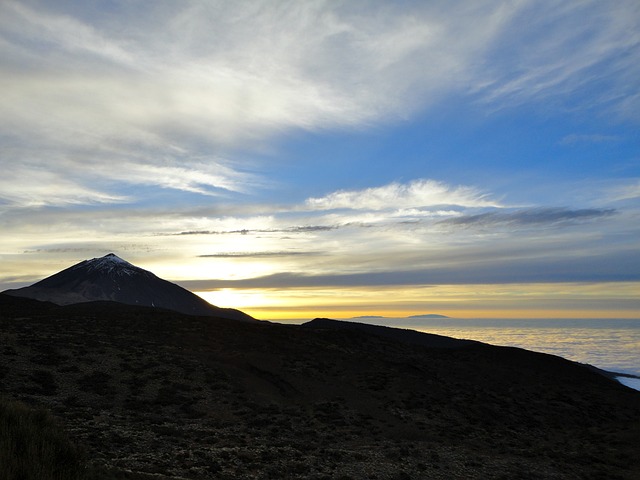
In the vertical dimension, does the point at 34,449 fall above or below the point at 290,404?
above

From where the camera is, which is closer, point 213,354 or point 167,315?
point 213,354

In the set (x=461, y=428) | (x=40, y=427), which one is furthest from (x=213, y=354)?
(x=40, y=427)

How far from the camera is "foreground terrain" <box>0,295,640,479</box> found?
22.8 metres

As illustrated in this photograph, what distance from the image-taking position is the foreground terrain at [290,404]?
2278 cm

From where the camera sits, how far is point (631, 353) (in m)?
159

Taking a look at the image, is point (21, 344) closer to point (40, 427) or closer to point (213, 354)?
point (213, 354)

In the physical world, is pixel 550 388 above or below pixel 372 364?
below

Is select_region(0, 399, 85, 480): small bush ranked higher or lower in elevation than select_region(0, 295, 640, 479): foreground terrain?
higher

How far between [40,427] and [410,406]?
33447mm

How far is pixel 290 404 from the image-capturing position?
37781 millimetres

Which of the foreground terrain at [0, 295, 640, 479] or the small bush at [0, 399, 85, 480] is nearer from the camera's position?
the small bush at [0, 399, 85, 480]

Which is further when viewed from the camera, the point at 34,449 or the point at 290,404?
the point at 290,404

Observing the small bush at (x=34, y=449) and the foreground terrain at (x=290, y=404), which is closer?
the small bush at (x=34, y=449)

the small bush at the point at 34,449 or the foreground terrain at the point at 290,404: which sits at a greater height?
the small bush at the point at 34,449
